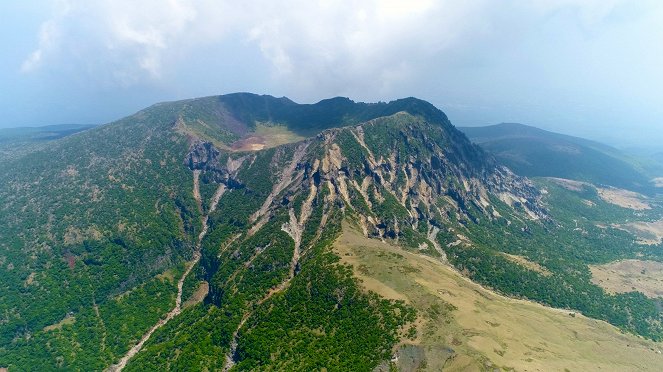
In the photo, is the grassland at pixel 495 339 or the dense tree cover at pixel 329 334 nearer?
the grassland at pixel 495 339

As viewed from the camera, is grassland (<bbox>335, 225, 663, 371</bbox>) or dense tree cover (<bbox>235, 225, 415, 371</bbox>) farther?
dense tree cover (<bbox>235, 225, 415, 371</bbox>)

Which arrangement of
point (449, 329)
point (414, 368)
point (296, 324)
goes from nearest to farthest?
point (414, 368) → point (449, 329) → point (296, 324)

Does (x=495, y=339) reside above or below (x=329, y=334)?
above

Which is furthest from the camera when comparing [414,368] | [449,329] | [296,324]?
[296,324]

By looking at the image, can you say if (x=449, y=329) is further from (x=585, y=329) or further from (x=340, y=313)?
(x=585, y=329)

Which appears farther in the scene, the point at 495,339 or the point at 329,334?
the point at 329,334

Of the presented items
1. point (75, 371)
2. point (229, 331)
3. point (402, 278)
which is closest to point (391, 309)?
point (402, 278)

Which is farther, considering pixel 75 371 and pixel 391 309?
pixel 75 371

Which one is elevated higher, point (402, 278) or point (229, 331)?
point (402, 278)
